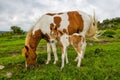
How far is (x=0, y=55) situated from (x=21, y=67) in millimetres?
6119

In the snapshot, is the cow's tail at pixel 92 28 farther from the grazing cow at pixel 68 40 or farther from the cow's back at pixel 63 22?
the grazing cow at pixel 68 40

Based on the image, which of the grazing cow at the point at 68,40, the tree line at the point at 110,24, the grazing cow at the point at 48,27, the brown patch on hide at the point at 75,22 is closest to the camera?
the grazing cow at the point at 68,40

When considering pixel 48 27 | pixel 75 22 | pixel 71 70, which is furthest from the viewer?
pixel 75 22

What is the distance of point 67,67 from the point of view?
39.7 ft

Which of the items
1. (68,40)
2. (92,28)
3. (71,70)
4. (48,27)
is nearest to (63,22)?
(48,27)

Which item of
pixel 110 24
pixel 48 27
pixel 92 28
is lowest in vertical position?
pixel 92 28

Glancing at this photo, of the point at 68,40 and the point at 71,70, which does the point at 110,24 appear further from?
the point at 71,70

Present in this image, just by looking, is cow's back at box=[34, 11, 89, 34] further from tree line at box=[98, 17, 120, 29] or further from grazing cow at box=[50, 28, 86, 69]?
tree line at box=[98, 17, 120, 29]

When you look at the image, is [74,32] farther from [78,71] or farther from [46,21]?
[78,71]

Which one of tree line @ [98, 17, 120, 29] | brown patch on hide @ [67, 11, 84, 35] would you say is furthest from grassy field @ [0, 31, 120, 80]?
tree line @ [98, 17, 120, 29]

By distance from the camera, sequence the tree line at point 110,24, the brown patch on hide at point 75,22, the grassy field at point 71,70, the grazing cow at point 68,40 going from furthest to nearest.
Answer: the tree line at point 110,24
the brown patch on hide at point 75,22
the grazing cow at point 68,40
the grassy field at point 71,70

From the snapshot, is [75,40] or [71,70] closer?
[71,70]

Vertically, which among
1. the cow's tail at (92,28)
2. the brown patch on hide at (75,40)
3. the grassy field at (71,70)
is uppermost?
the cow's tail at (92,28)

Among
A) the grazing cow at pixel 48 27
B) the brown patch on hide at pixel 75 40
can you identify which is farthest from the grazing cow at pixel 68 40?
the grazing cow at pixel 48 27
